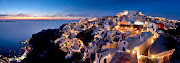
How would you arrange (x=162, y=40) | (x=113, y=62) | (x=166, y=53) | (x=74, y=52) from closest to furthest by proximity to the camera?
(x=113, y=62)
(x=166, y=53)
(x=162, y=40)
(x=74, y=52)

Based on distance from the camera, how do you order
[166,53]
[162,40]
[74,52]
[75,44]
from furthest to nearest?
1. [75,44]
2. [74,52]
3. [162,40]
4. [166,53]

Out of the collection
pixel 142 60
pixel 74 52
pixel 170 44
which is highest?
pixel 170 44

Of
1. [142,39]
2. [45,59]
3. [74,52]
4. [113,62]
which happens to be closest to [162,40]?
[142,39]

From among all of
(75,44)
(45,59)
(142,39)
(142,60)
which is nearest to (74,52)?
(75,44)

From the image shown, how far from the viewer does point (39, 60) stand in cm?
1927

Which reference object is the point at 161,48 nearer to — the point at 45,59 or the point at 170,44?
the point at 170,44

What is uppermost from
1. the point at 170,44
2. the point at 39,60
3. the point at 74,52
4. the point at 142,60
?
the point at 170,44

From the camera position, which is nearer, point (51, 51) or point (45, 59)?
point (45, 59)

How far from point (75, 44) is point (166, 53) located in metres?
15.3

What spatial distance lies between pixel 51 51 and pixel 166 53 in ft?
61.5

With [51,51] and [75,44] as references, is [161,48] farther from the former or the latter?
[51,51]

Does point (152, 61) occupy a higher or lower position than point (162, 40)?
lower

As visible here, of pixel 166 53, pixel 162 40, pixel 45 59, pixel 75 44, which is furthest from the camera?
pixel 75 44

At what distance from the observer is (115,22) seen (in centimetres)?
2520
